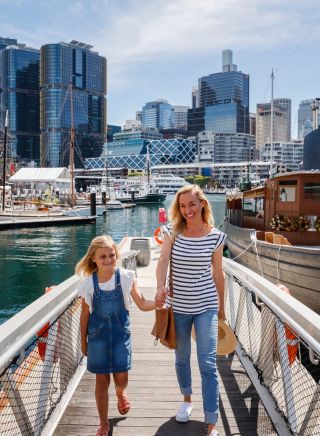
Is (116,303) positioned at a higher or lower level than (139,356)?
higher

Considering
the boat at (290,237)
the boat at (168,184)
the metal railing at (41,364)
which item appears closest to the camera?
the metal railing at (41,364)

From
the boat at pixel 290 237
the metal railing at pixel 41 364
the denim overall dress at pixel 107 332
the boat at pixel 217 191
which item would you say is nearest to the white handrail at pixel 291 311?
the denim overall dress at pixel 107 332

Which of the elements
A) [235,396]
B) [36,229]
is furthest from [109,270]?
[36,229]

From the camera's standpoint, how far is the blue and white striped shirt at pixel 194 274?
3512 mm

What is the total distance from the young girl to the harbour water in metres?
11.6

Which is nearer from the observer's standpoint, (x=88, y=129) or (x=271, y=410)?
(x=271, y=410)

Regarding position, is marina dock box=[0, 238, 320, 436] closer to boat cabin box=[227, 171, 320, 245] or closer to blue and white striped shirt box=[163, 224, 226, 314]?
blue and white striped shirt box=[163, 224, 226, 314]

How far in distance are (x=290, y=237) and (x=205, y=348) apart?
1089 centimetres

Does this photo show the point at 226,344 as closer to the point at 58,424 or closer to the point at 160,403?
the point at 160,403

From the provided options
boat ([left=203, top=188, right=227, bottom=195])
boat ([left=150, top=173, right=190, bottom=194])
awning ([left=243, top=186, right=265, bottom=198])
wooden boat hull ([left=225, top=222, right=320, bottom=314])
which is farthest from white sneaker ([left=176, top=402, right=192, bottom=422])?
boat ([left=203, top=188, right=227, bottom=195])

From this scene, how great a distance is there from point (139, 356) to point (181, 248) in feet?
8.48

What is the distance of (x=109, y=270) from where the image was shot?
345 cm

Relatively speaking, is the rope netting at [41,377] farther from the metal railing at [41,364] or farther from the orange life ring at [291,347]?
the orange life ring at [291,347]

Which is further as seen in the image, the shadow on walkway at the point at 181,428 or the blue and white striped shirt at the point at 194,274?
the shadow on walkway at the point at 181,428
